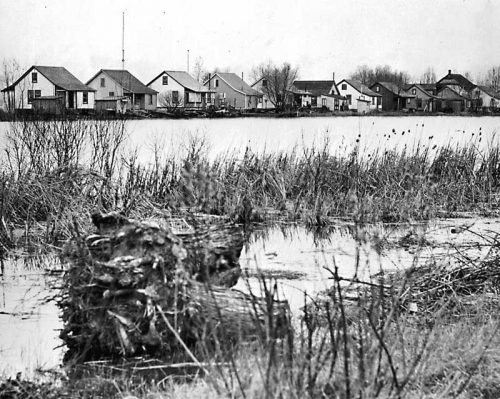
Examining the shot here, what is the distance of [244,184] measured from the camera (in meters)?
12.0

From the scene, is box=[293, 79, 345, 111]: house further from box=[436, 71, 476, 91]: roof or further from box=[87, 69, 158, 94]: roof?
box=[87, 69, 158, 94]: roof

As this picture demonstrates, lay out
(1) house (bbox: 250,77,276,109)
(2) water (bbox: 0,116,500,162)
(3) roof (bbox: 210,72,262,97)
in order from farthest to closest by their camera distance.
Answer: (1) house (bbox: 250,77,276,109) → (3) roof (bbox: 210,72,262,97) → (2) water (bbox: 0,116,500,162)

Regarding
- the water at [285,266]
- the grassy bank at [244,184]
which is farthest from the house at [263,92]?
the water at [285,266]

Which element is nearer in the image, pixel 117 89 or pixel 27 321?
pixel 27 321

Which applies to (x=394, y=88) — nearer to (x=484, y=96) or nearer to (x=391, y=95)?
(x=391, y=95)

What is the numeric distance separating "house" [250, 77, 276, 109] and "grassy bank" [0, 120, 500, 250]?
69429 millimetres

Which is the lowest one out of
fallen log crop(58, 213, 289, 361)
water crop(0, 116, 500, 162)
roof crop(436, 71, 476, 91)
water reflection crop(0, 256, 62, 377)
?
water reflection crop(0, 256, 62, 377)

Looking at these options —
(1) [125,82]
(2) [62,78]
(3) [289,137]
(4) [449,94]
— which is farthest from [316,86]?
(3) [289,137]

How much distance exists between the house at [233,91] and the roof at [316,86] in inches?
232

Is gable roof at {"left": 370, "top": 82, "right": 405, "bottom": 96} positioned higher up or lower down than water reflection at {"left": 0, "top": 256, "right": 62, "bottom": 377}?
higher up

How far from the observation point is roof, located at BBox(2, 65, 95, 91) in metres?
58.8

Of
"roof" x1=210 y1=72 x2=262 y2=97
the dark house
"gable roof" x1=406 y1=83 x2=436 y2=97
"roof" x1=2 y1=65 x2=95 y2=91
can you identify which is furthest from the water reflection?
"gable roof" x1=406 y1=83 x2=436 y2=97

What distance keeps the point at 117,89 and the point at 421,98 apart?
37895mm

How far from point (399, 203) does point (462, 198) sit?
136 cm
